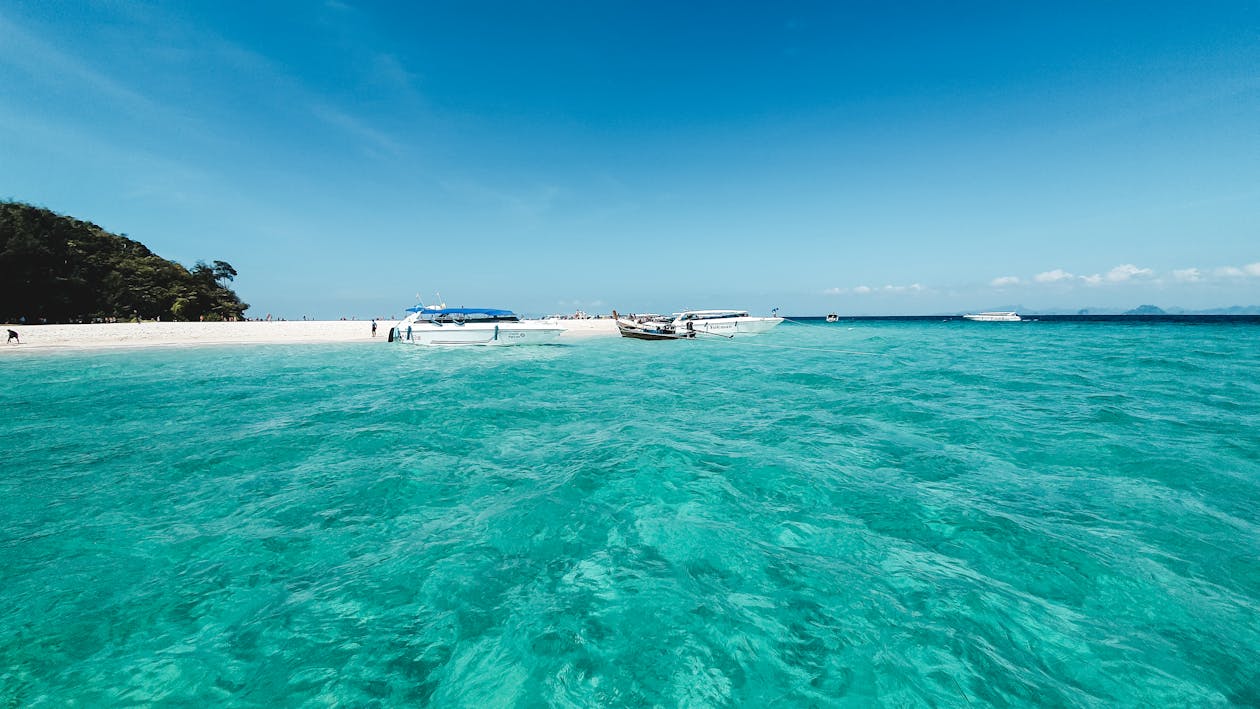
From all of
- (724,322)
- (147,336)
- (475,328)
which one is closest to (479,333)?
(475,328)

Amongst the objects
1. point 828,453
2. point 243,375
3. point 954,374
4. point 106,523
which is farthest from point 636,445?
point 243,375

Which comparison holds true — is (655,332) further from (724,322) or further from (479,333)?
(479,333)

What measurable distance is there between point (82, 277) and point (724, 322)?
3022 inches

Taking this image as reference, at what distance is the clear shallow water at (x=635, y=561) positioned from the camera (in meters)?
3.59

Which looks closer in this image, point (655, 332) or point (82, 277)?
point (655, 332)

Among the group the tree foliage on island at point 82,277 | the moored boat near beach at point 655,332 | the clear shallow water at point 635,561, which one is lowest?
the clear shallow water at point 635,561

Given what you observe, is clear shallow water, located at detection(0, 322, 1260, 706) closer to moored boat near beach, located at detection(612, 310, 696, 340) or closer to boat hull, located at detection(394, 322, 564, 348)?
boat hull, located at detection(394, 322, 564, 348)

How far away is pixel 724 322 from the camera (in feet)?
188

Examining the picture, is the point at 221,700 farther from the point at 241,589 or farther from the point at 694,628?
the point at 694,628

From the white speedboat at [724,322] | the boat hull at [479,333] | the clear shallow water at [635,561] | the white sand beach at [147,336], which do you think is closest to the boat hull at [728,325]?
the white speedboat at [724,322]

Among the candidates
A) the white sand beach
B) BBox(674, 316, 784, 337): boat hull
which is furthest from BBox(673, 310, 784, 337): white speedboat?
the white sand beach

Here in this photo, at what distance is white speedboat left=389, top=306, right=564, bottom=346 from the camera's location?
35.4 m

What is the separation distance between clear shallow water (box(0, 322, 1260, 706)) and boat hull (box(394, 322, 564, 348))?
907 inches

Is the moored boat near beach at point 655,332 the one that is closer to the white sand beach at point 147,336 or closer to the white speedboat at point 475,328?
the white speedboat at point 475,328
